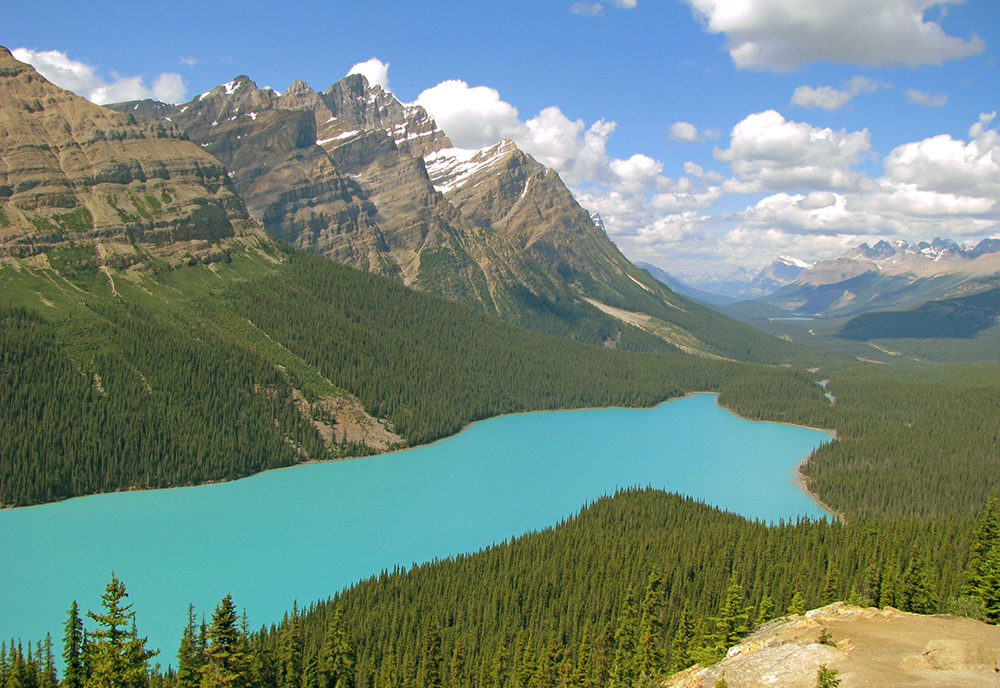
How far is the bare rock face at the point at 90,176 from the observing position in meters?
125

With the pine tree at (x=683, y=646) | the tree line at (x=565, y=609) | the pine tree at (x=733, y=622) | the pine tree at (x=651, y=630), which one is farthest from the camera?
the pine tree at (x=651, y=630)

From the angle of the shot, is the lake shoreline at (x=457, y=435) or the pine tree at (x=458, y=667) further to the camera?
the lake shoreline at (x=457, y=435)

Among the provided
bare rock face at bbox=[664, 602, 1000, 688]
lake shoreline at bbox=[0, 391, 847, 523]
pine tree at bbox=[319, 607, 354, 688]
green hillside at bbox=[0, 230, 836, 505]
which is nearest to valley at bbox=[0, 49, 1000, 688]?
pine tree at bbox=[319, 607, 354, 688]

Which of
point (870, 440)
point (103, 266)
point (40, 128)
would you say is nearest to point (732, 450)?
point (870, 440)

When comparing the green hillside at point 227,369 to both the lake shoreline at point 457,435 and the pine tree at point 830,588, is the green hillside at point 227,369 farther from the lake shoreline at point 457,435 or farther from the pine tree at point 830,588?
the pine tree at point 830,588

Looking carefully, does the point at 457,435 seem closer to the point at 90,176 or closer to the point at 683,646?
the point at 90,176

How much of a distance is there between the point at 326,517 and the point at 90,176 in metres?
91.1

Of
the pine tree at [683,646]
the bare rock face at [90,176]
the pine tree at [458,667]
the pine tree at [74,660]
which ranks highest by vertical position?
the bare rock face at [90,176]

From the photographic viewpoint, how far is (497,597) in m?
58.2

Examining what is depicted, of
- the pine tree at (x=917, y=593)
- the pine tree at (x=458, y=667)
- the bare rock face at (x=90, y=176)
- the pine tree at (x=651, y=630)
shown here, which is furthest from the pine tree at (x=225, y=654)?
the bare rock face at (x=90, y=176)

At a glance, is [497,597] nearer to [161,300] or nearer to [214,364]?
[214,364]

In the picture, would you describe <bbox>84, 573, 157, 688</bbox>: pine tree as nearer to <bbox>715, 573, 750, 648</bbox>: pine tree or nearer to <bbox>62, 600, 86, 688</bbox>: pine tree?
<bbox>62, 600, 86, 688</bbox>: pine tree

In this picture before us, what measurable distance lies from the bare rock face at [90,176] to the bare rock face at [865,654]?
122344 millimetres

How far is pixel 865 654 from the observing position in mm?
29562
